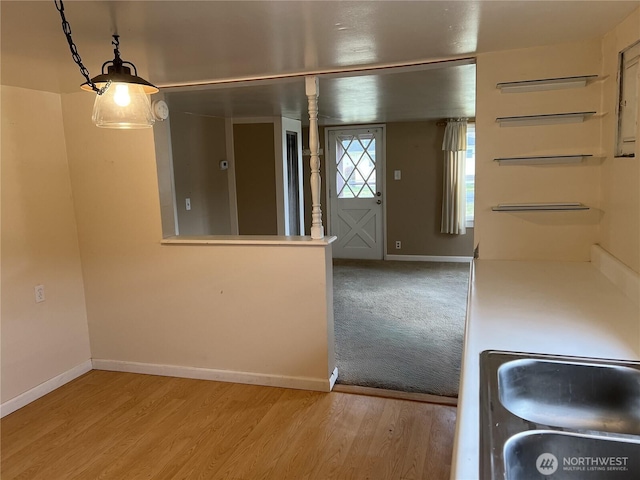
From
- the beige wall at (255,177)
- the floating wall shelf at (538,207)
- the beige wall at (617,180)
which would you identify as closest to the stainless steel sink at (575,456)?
the beige wall at (617,180)

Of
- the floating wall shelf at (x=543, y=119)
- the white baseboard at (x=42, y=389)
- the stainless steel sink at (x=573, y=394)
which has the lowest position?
the white baseboard at (x=42, y=389)

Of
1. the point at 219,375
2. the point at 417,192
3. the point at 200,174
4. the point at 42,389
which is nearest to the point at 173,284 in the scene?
the point at 219,375

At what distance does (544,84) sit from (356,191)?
4886 mm

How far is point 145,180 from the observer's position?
10.4 ft

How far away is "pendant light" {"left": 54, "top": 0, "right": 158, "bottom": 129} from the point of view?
5.82 ft

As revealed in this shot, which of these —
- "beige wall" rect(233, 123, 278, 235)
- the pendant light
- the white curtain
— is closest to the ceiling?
the pendant light

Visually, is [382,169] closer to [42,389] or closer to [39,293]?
[39,293]

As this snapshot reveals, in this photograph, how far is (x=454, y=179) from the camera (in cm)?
641

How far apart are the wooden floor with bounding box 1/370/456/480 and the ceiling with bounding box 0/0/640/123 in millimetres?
2040

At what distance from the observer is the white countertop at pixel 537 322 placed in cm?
98

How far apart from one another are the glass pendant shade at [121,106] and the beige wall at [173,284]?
127cm

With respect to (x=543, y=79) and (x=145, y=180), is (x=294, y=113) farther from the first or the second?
(x=543, y=79)

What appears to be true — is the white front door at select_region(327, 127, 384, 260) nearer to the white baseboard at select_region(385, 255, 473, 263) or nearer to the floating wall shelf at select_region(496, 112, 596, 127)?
the white baseboard at select_region(385, 255, 473, 263)

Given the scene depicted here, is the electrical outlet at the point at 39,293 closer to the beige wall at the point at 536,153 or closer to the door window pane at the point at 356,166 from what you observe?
the beige wall at the point at 536,153
